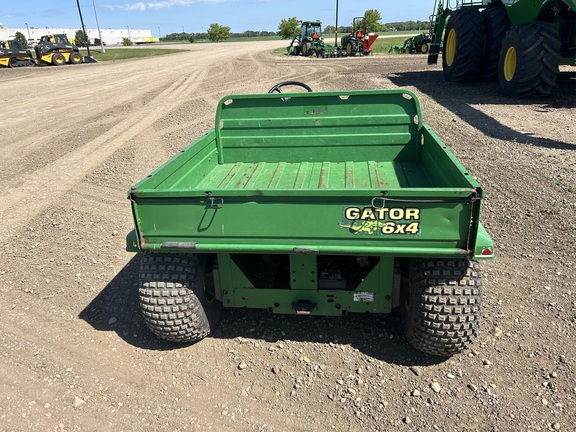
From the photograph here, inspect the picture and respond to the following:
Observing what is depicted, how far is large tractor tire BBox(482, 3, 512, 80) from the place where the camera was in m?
11.2

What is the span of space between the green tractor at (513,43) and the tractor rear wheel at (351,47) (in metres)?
14.5

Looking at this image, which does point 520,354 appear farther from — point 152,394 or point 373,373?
point 152,394

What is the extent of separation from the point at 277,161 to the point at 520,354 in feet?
8.78

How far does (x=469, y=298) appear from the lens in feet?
9.00

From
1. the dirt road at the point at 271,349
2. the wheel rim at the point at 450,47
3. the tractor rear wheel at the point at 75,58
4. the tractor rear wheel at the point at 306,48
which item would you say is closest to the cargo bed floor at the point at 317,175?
the dirt road at the point at 271,349

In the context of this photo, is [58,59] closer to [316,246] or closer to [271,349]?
[271,349]

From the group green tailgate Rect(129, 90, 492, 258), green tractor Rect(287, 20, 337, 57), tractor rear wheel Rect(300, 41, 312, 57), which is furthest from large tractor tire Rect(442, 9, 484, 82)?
tractor rear wheel Rect(300, 41, 312, 57)

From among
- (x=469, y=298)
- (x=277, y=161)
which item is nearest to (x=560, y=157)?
(x=277, y=161)

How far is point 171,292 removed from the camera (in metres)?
2.98

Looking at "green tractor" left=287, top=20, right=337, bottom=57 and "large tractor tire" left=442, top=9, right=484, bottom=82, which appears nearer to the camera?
"large tractor tire" left=442, top=9, right=484, bottom=82

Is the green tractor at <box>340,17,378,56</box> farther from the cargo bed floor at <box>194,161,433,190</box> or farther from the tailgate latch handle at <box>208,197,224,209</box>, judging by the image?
the tailgate latch handle at <box>208,197,224,209</box>

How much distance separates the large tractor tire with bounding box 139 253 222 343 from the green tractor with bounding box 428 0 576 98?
8646 millimetres

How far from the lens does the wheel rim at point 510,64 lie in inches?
388

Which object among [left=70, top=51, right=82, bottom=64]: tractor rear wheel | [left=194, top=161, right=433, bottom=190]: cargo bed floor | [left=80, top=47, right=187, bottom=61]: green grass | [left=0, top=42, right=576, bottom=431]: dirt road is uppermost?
[left=194, top=161, right=433, bottom=190]: cargo bed floor
